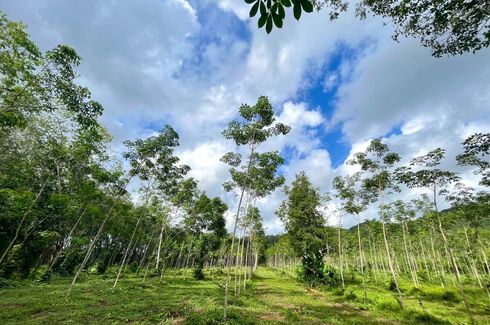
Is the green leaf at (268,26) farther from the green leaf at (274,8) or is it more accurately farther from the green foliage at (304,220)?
the green foliage at (304,220)

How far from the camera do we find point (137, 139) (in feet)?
67.6

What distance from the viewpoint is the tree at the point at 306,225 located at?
98.8 feet

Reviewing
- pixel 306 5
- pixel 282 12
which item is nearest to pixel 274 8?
pixel 282 12

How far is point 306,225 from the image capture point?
31578 millimetres

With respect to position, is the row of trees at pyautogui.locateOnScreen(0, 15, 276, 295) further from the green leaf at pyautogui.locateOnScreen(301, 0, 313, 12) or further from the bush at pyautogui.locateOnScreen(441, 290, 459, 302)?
the bush at pyautogui.locateOnScreen(441, 290, 459, 302)

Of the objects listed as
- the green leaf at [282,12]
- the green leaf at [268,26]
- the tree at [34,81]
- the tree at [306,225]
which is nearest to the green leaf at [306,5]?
the green leaf at [282,12]

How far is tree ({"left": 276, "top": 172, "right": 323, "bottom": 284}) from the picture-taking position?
30125 mm

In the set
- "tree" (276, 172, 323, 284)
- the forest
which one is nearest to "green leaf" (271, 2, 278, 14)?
the forest

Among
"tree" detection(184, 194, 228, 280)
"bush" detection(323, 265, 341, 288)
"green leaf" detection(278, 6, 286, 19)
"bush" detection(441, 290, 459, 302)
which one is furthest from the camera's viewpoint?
"tree" detection(184, 194, 228, 280)

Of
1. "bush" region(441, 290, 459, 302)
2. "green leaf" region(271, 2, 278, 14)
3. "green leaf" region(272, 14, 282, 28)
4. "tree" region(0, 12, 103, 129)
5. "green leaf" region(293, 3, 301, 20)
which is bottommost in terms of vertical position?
"bush" region(441, 290, 459, 302)

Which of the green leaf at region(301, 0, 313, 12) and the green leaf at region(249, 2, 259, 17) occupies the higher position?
the green leaf at region(249, 2, 259, 17)

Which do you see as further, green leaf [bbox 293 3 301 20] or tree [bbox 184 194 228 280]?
tree [bbox 184 194 228 280]

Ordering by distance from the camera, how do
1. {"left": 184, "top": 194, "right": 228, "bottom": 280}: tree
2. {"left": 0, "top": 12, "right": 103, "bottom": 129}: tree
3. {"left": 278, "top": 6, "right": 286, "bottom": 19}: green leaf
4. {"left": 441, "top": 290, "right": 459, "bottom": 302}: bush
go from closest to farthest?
1. {"left": 278, "top": 6, "right": 286, "bottom": 19}: green leaf
2. {"left": 0, "top": 12, "right": 103, "bottom": 129}: tree
3. {"left": 441, "top": 290, "right": 459, "bottom": 302}: bush
4. {"left": 184, "top": 194, "right": 228, "bottom": 280}: tree

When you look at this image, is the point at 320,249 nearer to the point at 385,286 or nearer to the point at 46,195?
the point at 385,286
